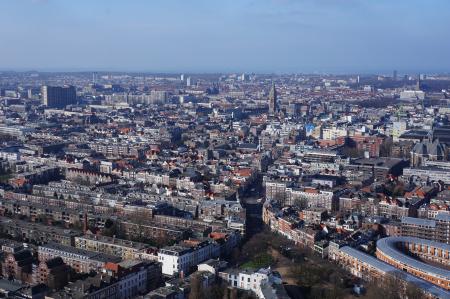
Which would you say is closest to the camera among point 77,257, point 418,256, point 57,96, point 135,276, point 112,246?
point 135,276

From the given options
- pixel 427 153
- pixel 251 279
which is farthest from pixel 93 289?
pixel 427 153

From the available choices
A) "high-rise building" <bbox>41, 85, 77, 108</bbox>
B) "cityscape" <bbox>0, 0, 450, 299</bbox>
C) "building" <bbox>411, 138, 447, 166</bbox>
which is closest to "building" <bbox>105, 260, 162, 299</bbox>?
"cityscape" <bbox>0, 0, 450, 299</bbox>

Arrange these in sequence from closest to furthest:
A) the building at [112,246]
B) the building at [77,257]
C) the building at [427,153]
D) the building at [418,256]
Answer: the building at [418,256]
the building at [77,257]
the building at [112,246]
the building at [427,153]

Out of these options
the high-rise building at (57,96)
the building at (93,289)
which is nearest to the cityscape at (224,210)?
the building at (93,289)

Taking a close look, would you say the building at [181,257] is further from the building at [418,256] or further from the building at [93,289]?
the building at [418,256]

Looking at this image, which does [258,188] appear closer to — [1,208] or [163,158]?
[163,158]

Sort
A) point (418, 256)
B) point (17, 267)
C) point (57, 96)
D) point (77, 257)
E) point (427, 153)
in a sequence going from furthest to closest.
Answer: point (57, 96) < point (427, 153) < point (418, 256) < point (77, 257) < point (17, 267)

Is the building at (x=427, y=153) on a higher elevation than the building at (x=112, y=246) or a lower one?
higher

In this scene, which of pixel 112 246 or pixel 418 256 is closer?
pixel 112 246

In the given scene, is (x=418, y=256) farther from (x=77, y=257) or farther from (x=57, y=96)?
(x=57, y=96)
